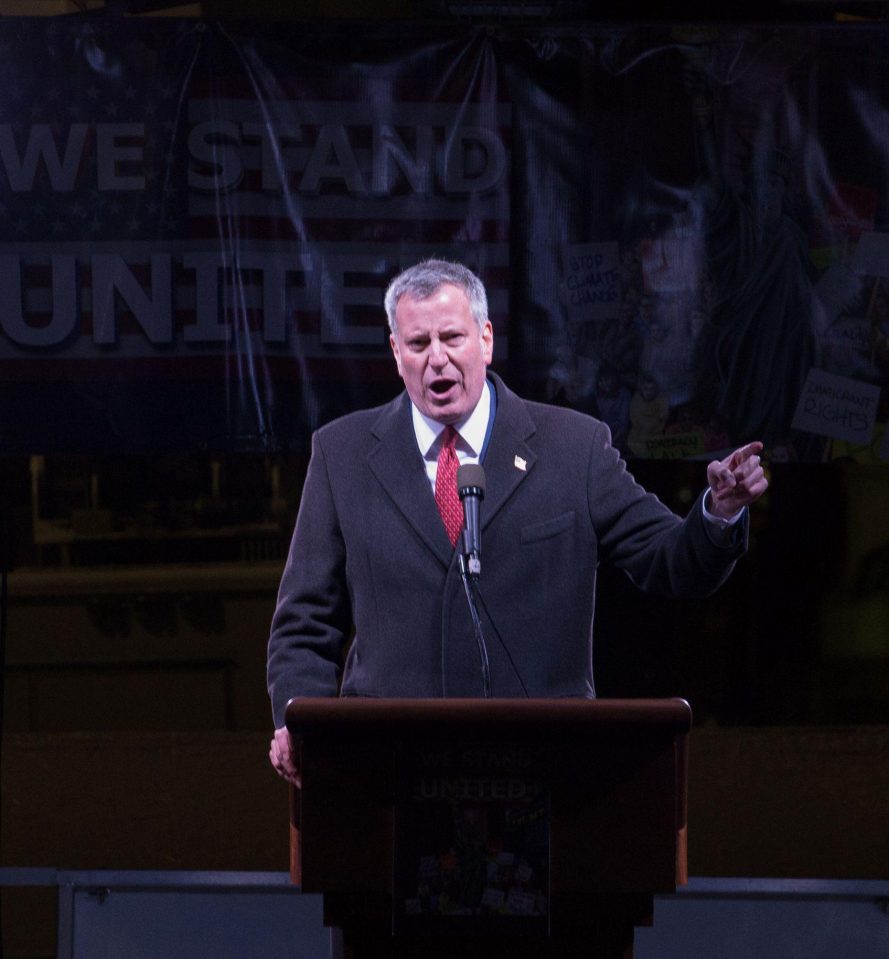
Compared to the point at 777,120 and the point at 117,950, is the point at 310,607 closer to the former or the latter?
the point at 117,950

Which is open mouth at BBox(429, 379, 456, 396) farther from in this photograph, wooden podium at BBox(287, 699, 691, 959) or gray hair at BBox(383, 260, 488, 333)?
wooden podium at BBox(287, 699, 691, 959)

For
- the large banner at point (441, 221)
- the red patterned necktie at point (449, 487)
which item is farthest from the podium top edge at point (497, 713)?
the large banner at point (441, 221)

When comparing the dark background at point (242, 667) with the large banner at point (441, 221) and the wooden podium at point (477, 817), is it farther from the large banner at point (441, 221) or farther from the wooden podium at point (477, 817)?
the wooden podium at point (477, 817)

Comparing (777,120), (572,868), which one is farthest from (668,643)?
(572,868)

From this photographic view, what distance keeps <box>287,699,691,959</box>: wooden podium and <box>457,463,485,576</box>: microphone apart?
16.4 inches

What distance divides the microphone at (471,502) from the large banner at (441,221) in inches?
71.0

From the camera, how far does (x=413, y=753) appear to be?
216cm

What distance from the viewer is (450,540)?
2766mm

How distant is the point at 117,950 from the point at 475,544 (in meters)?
1.95

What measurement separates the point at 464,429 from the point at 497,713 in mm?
906

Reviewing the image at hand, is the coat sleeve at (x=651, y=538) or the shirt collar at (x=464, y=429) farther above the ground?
the shirt collar at (x=464, y=429)

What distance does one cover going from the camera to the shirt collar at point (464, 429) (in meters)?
2.90

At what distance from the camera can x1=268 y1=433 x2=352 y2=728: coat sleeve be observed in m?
2.82

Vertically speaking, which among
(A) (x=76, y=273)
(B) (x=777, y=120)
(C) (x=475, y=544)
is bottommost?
(C) (x=475, y=544)
